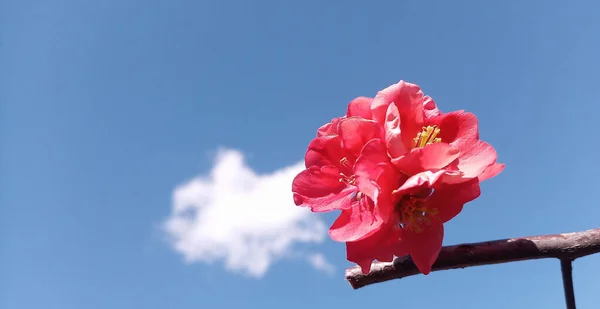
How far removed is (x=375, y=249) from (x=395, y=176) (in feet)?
0.62

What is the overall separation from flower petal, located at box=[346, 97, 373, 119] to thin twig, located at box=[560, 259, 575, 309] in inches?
24.1

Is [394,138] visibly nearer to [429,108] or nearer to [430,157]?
[430,157]

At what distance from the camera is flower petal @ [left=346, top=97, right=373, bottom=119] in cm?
139

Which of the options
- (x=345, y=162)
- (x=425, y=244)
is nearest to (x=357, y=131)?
(x=345, y=162)

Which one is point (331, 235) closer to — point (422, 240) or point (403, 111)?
point (422, 240)

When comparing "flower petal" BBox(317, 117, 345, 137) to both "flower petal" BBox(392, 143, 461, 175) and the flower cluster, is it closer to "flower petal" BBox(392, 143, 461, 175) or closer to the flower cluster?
the flower cluster

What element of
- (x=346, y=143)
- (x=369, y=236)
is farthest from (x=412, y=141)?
(x=369, y=236)

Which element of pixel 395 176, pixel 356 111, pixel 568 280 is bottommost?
pixel 568 280

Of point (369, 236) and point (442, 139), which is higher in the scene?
point (442, 139)

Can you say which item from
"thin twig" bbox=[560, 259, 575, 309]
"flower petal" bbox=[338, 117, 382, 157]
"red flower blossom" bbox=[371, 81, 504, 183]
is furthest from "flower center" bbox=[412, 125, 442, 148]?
"thin twig" bbox=[560, 259, 575, 309]

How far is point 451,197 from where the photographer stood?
120cm

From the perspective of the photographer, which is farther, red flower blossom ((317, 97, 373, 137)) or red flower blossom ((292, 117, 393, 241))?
red flower blossom ((317, 97, 373, 137))

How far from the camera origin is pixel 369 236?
46.9 inches

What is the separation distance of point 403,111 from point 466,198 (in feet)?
0.99
